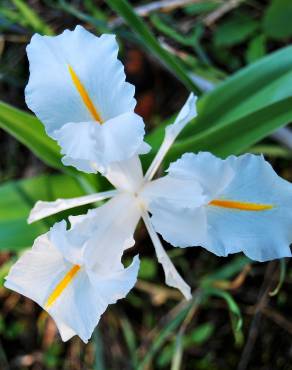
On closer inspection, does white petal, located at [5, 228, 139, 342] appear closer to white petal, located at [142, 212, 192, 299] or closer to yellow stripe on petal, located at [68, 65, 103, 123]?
white petal, located at [142, 212, 192, 299]

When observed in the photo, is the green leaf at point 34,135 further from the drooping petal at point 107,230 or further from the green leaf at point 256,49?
the green leaf at point 256,49

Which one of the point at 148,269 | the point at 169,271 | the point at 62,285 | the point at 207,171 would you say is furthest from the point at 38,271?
the point at 148,269

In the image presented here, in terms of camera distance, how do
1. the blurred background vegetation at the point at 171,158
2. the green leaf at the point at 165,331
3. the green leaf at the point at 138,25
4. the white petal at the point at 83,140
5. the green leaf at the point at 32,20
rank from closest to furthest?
the white petal at the point at 83,140
the green leaf at the point at 138,25
the blurred background vegetation at the point at 171,158
the green leaf at the point at 165,331
the green leaf at the point at 32,20

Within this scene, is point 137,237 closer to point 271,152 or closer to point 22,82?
point 271,152

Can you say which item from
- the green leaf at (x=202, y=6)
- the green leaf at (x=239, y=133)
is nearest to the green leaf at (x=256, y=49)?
the green leaf at (x=202, y=6)

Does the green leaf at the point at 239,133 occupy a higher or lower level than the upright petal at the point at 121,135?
lower

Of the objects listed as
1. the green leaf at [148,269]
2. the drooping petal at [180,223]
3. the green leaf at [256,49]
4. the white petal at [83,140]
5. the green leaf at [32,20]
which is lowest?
the green leaf at [148,269]
